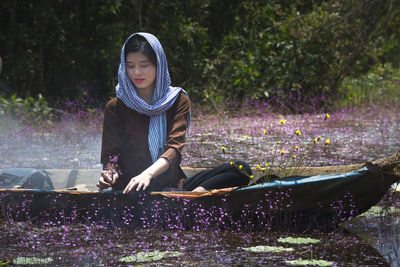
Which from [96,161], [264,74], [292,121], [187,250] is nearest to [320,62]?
[264,74]

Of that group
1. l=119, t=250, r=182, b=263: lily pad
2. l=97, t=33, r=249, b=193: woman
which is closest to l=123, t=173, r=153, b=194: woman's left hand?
l=97, t=33, r=249, b=193: woman

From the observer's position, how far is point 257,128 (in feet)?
27.1

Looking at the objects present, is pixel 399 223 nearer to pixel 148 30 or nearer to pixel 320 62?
pixel 320 62

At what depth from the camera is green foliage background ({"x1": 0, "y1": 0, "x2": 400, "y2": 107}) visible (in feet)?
35.6

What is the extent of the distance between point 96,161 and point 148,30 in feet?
17.4

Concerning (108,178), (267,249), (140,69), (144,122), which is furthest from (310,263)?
(140,69)

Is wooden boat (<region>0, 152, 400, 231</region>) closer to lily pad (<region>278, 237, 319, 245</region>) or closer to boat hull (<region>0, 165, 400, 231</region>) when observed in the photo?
boat hull (<region>0, 165, 400, 231</region>)

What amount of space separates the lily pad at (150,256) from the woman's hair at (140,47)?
4.28 feet

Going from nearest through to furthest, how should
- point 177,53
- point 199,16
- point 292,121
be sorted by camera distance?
point 292,121 → point 177,53 → point 199,16

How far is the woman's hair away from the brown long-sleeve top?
1.15ft

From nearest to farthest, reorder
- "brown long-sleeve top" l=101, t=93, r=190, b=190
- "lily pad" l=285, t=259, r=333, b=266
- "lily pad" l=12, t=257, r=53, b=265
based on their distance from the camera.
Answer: "lily pad" l=285, t=259, r=333, b=266 < "lily pad" l=12, t=257, r=53, b=265 < "brown long-sleeve top" l=101, t=93, r=190, b=190

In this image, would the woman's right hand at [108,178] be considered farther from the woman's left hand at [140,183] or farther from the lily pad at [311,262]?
the lily pad at [311,262]

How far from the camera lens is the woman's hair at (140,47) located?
359 cm

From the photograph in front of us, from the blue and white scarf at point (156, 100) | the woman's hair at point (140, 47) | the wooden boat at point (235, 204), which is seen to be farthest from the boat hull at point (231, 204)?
the woman's hair at point (140, 47)
